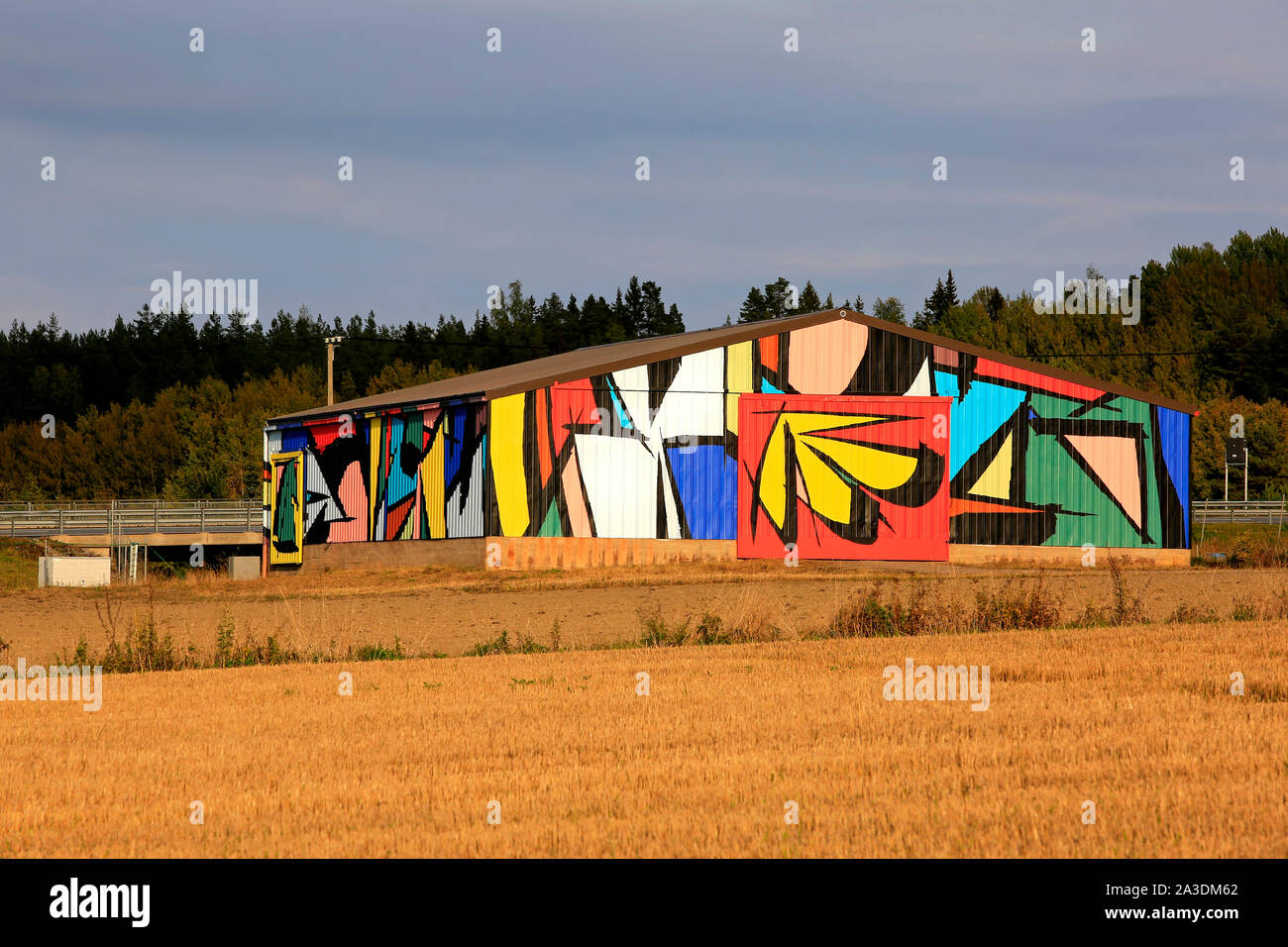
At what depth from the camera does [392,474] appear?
38125 mm

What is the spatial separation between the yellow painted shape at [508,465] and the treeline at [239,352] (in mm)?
103089

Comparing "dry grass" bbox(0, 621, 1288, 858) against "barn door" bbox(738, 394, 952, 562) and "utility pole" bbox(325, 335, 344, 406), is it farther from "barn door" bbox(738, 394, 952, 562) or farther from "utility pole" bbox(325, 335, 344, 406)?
"utility pole" bbox(325, 335, 344, 406)

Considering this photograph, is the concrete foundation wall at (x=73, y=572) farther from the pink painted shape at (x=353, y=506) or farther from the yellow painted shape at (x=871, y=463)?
the yellow painted shape at (x=871, y=463)

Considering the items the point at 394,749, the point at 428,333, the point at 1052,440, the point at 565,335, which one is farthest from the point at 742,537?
the point at 428,333

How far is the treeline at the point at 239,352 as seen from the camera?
144m

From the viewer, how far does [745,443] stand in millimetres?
36406

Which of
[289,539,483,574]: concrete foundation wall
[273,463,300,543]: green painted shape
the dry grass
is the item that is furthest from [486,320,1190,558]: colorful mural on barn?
the dry grass

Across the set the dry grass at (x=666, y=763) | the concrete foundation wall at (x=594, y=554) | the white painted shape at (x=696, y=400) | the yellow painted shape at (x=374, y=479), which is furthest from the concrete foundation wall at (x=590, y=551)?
the dry grass at (x=666, y=763)

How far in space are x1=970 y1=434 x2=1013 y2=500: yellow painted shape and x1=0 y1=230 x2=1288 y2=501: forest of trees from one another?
206ft

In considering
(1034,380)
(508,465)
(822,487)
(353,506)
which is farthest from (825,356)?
(353,506)

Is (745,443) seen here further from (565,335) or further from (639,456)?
(565,335)

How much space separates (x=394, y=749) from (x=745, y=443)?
26.6m

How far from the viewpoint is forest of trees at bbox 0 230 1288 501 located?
373 ft
